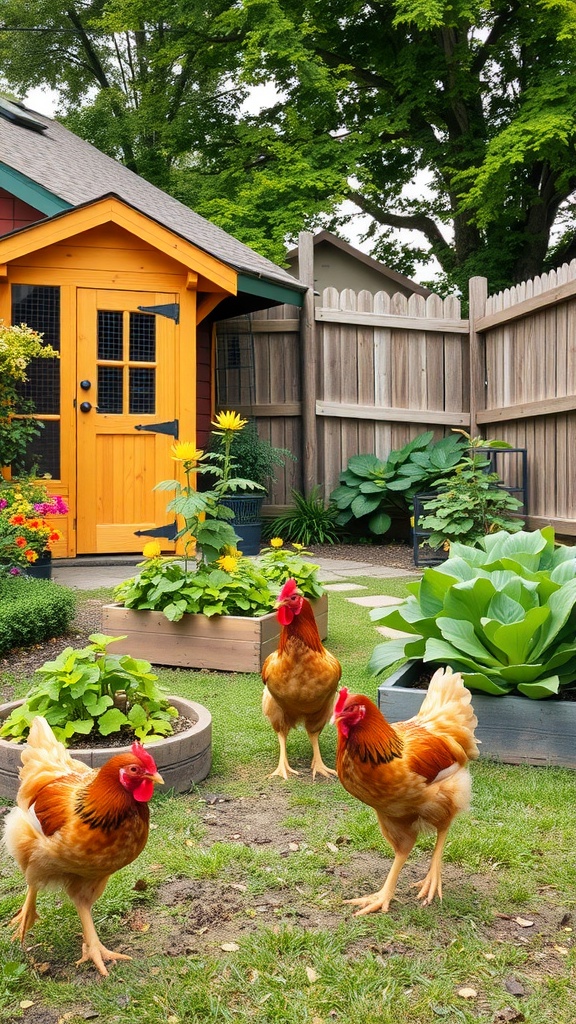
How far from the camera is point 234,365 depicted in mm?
10719

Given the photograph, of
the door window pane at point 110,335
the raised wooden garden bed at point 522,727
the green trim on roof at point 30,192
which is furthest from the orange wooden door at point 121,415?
the raised wooden garden bed at point 522,727

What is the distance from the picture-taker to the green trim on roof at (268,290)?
8.97m

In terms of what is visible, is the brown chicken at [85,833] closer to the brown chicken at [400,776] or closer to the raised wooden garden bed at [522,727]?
the brown chicken at [400,776]

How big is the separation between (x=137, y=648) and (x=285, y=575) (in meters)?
1.02

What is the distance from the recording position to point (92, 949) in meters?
2.12

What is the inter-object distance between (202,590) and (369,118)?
15.3m

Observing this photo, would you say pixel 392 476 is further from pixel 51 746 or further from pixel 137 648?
pixel 51 746

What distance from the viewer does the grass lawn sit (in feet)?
6.45

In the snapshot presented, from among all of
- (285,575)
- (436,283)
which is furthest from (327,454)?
(436,283)

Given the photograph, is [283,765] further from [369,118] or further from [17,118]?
[369,118]

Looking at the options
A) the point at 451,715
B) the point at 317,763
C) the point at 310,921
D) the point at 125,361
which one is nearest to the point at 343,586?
the point at 125,361

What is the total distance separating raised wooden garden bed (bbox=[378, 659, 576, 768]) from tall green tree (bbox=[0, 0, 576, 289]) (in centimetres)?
1166

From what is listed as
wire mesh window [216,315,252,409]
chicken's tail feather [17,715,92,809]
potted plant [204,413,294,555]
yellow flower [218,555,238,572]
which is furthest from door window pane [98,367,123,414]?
chicken's tail feather [17,715,92,809]

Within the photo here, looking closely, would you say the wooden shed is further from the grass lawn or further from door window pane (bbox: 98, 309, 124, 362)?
the grass lawn
